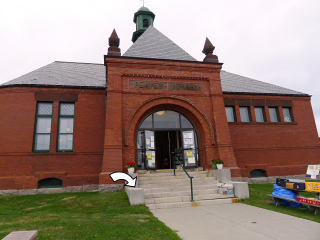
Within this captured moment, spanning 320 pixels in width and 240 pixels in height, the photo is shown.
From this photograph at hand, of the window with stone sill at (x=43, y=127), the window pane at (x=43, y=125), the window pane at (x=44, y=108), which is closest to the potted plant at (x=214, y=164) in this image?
the window with stone sill at (x=43, y=127)

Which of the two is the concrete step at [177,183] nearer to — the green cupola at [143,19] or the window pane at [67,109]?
the window pane at [67,109]

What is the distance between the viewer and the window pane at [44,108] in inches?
553

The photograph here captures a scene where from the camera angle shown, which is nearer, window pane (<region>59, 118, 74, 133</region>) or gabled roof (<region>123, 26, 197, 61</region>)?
window pane (<region>59, 118, 74, 133</region>)

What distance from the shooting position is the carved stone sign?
13453 mm

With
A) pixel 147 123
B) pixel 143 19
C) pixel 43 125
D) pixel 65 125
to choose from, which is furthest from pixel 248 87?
pixel 43 125

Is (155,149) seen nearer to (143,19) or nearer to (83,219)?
(83,219)

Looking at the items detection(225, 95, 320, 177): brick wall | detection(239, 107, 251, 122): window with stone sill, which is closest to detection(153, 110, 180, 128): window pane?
detection(225, 95, 320, 177): brick wall

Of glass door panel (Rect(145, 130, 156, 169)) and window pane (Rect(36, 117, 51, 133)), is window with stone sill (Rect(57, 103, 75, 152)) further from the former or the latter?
glass door panel (Rect(145, 130, 156, 169))

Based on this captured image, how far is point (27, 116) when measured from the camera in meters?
13.5

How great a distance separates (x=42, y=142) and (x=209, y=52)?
12.7 m

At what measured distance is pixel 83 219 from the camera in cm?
672

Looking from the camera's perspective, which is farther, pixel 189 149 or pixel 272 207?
pixel 189 149

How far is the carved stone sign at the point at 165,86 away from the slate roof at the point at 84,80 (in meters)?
2.96

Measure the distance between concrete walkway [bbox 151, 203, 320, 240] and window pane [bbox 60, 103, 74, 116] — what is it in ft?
30.8
